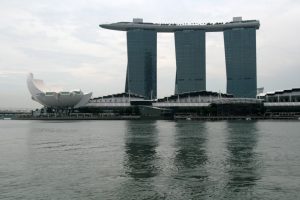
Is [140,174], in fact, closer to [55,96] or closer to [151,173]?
[151,173]

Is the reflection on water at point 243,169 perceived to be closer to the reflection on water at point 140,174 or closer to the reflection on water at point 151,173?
the reflection on water at point 151,173

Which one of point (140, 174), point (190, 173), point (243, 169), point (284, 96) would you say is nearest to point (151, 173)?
point (140, 174)

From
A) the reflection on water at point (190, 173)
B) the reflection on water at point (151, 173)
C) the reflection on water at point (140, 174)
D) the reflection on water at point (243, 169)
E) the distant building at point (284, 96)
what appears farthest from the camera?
the distant building at point (284, 96)

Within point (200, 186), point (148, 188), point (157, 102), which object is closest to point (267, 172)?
point (200, 186)

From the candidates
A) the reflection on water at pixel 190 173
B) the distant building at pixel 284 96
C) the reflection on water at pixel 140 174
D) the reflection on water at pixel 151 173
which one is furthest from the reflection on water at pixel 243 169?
the distant building at pixel 284 96

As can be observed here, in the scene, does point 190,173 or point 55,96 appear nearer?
point 190,173

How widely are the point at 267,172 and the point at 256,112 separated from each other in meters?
132

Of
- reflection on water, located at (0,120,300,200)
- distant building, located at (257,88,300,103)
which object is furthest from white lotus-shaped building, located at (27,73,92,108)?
reflection on water, located at (0,120,300,200)

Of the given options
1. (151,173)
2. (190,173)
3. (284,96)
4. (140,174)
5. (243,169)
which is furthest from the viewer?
(284,96)

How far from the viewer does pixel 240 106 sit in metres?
156

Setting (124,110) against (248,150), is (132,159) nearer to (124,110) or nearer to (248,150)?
(248,150)

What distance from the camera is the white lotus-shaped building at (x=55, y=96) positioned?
561 feet

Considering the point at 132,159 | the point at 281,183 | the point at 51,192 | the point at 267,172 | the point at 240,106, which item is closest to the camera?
the point at 51,192

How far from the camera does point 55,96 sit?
562ft
